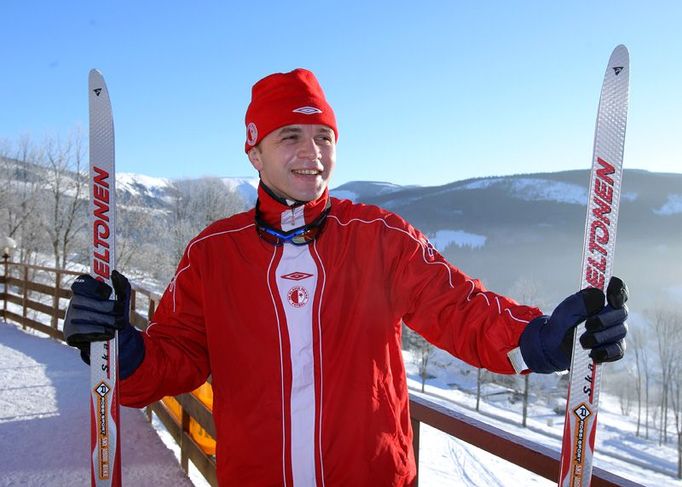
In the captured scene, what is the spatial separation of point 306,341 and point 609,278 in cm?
86

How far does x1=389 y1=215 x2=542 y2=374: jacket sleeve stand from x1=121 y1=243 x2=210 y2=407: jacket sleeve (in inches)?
26.0

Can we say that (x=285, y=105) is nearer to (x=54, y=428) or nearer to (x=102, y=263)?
(x=102, y=263)

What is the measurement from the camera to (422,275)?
1.48 meters

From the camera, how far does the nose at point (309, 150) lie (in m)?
1.61

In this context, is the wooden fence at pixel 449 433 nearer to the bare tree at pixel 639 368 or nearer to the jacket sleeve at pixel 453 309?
the jacket sleeve at pixel 453 309


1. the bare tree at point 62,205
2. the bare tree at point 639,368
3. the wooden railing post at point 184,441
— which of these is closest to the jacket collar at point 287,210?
the wooden railing post at point 184,441

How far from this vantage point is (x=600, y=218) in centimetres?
150

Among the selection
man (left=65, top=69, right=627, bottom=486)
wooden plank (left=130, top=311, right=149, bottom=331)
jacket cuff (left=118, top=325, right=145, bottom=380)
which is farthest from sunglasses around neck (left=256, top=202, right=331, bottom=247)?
wooden plank (left=130, top=311, right=149, bottom=331)

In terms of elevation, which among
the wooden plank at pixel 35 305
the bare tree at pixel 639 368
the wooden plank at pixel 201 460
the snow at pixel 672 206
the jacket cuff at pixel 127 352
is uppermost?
the snow at pixel 672 206

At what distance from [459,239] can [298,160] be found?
119 m

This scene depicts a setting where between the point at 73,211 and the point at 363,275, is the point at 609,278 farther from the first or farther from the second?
the point at 73,211

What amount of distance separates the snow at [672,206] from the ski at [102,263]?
137953 millimetres

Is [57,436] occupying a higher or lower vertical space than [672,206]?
lower

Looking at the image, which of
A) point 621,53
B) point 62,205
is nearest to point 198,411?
point 621,53
